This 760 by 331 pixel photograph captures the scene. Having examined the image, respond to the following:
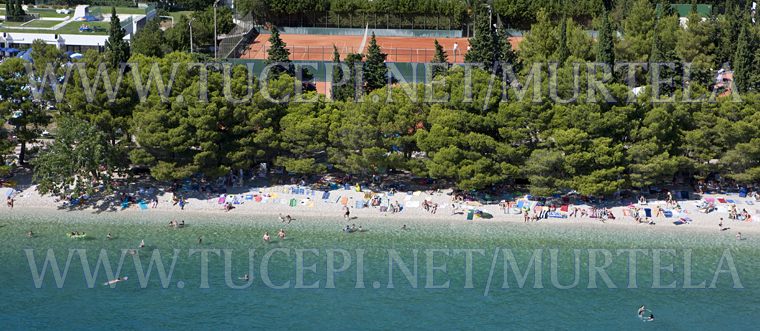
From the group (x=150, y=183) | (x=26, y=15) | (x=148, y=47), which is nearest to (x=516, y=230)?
(x=150, y=183)

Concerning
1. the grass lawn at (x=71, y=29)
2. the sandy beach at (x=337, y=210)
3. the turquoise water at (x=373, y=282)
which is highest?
the grass lawn at (x=71, y=29)

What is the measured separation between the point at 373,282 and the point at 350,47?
5383 cm

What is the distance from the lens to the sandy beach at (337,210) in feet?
193

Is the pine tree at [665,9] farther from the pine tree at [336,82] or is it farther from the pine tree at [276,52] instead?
the pine tree at [276,52]

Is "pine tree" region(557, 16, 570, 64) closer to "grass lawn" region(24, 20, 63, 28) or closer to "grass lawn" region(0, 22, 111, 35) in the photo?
"grass lawn" region(0, 22, 111, 35)

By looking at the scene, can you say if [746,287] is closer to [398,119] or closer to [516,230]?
[516,230]

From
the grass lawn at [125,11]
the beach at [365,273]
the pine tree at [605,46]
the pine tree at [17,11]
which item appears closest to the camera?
the beach at [365,273]

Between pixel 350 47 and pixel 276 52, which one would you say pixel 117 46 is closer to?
pixel 276 52

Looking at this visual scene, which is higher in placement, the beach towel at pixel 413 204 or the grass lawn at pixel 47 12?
the grass lawn at pixel 47 12

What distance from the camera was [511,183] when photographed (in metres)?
63.8

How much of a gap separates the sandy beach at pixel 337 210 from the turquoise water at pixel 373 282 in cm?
80

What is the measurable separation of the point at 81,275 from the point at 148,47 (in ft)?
129

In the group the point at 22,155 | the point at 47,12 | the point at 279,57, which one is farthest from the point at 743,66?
the point at 47,12

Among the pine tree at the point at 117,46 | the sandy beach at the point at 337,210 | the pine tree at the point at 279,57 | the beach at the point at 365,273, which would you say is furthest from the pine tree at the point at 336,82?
the pine tree at the point at 117,46
